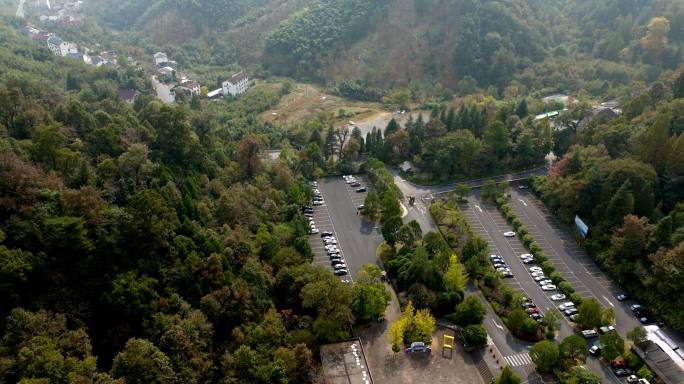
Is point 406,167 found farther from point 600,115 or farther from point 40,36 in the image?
point 40,36

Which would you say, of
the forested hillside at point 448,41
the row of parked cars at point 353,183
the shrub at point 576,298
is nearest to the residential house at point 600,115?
the forested hillside at point 448,41

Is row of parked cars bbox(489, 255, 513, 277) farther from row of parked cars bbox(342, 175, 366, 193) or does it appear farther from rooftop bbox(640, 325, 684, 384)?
row of parked cars bbox(342, 175, 366, 193)

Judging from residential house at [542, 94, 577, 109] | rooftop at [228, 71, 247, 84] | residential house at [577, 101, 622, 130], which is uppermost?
rooftop at [228, 71, 247, 84]

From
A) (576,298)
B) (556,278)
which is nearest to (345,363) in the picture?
(576,298)

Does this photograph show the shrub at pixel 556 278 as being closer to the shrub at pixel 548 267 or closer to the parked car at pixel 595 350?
the shrub at pixel 548 267

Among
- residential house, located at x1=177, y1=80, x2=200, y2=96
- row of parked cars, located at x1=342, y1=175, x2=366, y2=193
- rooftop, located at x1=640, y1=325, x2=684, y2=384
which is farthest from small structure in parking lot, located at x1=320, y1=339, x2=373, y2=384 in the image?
residential house, located at x1=177, y1=80, x2=200, y2=96

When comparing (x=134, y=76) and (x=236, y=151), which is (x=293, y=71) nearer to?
(x=134, y=76)
